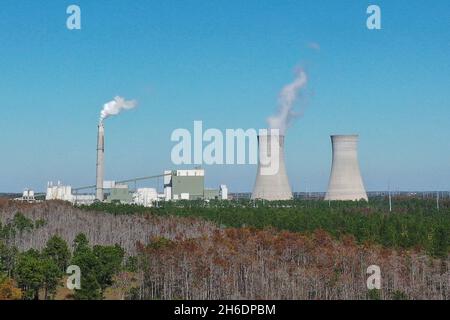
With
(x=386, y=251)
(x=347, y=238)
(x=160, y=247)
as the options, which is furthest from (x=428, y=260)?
(x=160, y=247)

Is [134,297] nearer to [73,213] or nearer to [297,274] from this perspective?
[297,274]

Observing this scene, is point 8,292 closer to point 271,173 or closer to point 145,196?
point 271,173

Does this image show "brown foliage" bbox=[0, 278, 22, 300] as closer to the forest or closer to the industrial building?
the forest

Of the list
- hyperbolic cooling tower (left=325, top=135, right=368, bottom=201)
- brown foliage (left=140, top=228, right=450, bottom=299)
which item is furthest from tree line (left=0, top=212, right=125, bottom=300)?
hyperbolic cooling tower (left=325, top=135, right=368, bottom=201)

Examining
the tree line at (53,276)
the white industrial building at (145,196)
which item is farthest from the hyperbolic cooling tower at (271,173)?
the white industrial building at (145,196)

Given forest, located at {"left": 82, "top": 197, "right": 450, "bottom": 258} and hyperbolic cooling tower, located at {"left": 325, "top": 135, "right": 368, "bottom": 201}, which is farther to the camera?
hyperbolic cooling tower, located at {"left": 325, "top": 135, "right": 368, "bottom": 201}

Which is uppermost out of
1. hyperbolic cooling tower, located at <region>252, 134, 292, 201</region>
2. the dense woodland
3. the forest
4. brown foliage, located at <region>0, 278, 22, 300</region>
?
hyperbolic cooling tower, located at <region>252, 134, 292, 201</region>

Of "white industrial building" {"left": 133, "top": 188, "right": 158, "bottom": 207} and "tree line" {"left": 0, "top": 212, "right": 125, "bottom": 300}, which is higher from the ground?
"white industrial building" {"left": 133, "top": 188, "right": 158, "bottom": 207}
